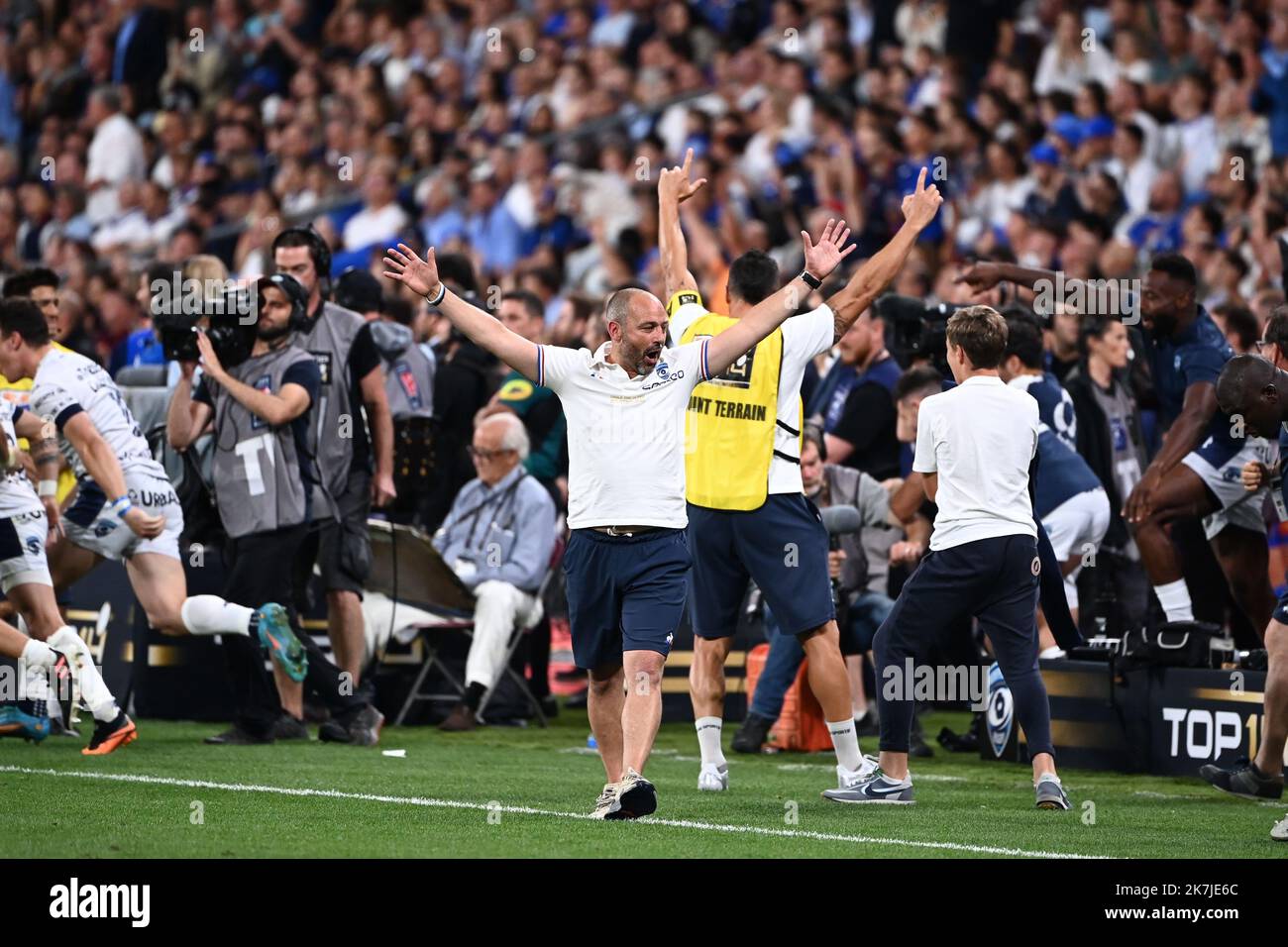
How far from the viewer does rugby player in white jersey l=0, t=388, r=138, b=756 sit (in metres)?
9.85

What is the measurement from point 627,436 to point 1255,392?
2.68 metres

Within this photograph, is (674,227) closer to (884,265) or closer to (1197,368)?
(884,265)

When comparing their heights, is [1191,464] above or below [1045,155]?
below

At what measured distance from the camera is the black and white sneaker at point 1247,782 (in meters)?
8.94

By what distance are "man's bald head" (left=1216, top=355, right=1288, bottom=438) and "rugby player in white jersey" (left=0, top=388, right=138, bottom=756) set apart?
513 cm

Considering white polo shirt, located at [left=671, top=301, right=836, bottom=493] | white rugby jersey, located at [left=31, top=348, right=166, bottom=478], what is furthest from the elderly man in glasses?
white polo shirt, located at [left=671, top=301, right=836, bottom=493]

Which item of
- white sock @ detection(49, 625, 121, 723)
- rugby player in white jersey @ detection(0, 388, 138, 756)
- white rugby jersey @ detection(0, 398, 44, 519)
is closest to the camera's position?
rugby player in white jersey @ detection(0, 388, 138, 756)

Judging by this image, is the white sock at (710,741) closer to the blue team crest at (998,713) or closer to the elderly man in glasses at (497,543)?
the blue team crest at (998,713)

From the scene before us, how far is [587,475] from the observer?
26.7 feet

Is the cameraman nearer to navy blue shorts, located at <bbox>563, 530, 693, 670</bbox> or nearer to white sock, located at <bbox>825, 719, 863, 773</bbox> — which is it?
white sock, located at <bbox>825, 719, 863, 773</bbox>

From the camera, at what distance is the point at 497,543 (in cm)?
1278

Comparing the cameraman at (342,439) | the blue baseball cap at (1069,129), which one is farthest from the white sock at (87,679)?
the blue baseball cap at (1069,129)

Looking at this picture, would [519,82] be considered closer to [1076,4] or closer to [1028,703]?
[1076,4]

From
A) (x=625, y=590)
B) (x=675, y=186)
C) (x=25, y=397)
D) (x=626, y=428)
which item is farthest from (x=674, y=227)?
(x=25, y=397)
